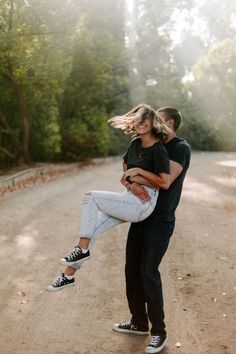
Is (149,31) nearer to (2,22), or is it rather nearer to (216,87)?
(216,87)

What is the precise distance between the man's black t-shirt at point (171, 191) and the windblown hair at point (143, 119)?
0.14 meters

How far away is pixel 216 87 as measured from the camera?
40500mm

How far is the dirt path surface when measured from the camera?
17.1ft

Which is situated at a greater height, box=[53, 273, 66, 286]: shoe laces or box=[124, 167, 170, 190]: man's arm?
box=[124, 167, 170, 190]: man's arm

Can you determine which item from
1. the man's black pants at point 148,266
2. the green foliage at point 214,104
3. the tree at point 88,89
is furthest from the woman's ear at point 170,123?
the green foliage at point 214,104

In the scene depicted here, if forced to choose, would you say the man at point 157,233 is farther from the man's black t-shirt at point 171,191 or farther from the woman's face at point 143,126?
the woman's face at point 143,126


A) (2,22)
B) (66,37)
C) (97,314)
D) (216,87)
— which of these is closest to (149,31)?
(216,87)

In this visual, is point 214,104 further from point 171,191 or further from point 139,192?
point 139,192

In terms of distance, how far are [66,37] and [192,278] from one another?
13.0m

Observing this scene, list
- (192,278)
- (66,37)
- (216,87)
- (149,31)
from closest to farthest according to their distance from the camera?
(192,278) → (66,37) → (149,31) → (216,87)

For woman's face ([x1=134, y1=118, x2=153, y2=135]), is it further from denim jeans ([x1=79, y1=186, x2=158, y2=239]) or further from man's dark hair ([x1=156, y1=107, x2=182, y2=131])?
denim jeans ([x1=79, y1=186, x2=158, y2=239])

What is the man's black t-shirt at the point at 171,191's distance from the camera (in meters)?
4.77

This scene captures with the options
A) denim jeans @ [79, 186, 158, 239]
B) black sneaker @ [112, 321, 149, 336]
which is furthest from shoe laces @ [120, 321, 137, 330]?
denim jeans @ [79, 186, 158, 239]

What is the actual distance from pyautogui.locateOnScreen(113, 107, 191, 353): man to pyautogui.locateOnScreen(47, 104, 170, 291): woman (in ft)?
0.32
